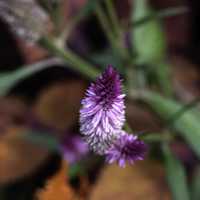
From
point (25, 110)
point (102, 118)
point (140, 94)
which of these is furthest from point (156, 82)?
point (102, 118)

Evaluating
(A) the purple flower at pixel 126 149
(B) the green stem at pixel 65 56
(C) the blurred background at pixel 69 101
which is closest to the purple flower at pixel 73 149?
(C) the blurred background at pixel 69 101

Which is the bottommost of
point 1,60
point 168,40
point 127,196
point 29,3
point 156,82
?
point 127,196

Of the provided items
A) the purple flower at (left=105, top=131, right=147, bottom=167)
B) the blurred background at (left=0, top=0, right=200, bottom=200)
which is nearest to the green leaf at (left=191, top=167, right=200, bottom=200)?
the blurred background at (left=0, top=0, right=200, bottom=200)

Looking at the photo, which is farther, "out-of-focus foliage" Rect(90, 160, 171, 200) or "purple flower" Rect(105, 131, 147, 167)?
"out-of-focus foliage" Rect(90, 160, 171, 200)

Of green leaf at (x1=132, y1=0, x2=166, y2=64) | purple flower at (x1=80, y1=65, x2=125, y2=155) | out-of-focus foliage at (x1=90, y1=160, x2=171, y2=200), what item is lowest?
purple flower at (x1=80, y1=65, x2=125, y2=155)

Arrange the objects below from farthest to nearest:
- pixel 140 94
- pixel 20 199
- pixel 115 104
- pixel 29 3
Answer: pixel 20 199 < pixel 140 94 < pixel 29 3 < pixel 115 104

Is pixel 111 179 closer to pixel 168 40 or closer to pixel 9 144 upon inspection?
pixel 9 144

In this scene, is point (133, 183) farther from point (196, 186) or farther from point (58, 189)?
point (58, 189)

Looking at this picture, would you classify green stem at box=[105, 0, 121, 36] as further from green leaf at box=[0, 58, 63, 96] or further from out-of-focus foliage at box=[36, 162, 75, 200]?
out-of-focus foliage at box=[36, 162, 75, 200]
